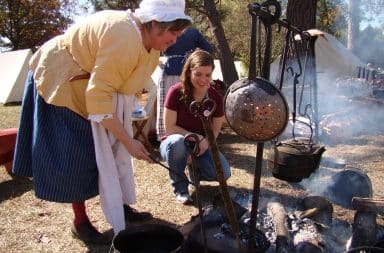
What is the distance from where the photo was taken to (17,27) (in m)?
18.1

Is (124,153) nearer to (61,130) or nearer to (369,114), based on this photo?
(61,130)

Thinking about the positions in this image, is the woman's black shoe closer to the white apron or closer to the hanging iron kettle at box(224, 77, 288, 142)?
the white apron

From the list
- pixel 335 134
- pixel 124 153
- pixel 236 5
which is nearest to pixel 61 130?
pixel 124 153

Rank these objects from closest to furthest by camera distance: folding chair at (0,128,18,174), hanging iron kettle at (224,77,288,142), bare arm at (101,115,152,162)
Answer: hanging iron kettle at (224,77,288,142)
bare arm at (101,115,152,162)
folding chair at (0,128,18,174)

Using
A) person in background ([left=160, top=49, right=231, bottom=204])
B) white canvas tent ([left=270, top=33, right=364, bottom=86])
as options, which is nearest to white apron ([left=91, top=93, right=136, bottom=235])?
person in background ([left=160, top=49, right=231, bottom=204])

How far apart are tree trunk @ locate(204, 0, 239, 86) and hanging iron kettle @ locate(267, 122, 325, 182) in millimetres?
4988

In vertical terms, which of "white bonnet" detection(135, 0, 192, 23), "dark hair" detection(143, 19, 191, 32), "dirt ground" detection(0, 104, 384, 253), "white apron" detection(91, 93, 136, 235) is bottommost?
"dirt ground" detection(0, 104, 384, 253)

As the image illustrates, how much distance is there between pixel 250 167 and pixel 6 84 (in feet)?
25.7

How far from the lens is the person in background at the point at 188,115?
10.2 feet

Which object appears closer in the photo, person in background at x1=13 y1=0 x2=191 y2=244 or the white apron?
person in background at x1=13 y1=0 x2=191 y2=244

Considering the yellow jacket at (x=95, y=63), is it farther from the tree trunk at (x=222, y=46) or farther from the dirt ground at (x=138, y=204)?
the tree trunk at (x=222, y=46)

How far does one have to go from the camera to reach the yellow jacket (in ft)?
6.44

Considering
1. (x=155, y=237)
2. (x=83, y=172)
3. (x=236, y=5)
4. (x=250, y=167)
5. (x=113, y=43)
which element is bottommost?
(x=250, y=167)

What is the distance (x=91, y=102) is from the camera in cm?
198
